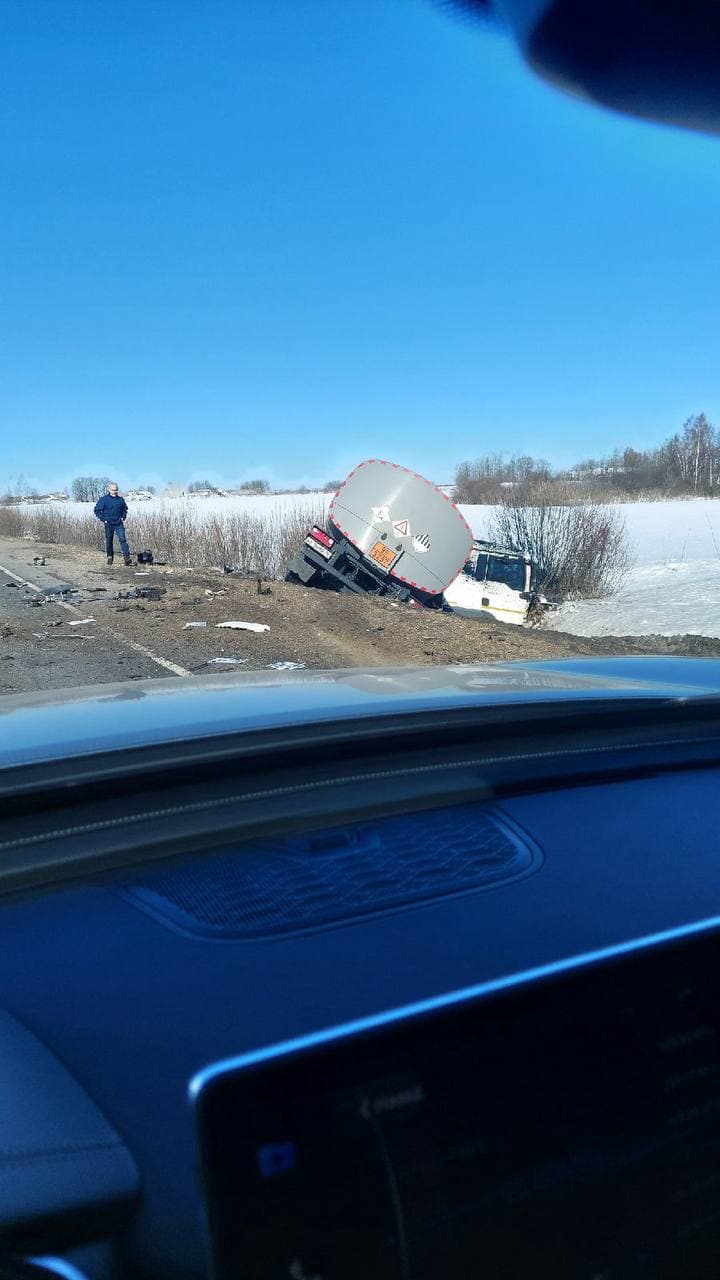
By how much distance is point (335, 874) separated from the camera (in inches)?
58.3

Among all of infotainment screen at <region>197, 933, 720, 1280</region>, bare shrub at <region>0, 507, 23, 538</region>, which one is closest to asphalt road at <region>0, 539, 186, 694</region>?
infotainment screen at <region>197, 933, 720, 1280</region>

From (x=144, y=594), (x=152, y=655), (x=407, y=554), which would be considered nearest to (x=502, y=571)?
(x=407, y=554)

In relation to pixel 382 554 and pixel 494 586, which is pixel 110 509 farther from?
pixel 494 586

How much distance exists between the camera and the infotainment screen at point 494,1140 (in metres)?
1.00

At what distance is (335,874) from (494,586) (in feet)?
61.9

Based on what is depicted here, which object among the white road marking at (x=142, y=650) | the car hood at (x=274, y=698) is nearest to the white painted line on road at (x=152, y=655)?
the white road marking at (x=142, y=650)

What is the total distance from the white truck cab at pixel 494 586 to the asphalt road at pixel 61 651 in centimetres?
734

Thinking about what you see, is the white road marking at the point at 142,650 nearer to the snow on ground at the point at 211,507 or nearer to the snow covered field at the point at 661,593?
the snow covered field at the point at 661,593

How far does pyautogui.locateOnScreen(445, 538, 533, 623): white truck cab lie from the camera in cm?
1964

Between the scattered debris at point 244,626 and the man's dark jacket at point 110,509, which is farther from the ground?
the man's dark jacket at point 110,509

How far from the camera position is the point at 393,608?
17.2 m

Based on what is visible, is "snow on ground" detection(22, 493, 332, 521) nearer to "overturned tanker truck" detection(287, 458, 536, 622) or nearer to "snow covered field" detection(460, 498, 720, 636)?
"snow covered field" detection(460, 498, 720, 636)

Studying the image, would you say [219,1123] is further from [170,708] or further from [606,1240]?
[170,708]

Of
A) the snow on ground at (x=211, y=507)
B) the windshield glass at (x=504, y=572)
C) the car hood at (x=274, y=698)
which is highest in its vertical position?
the snow on ground at (x=211, y=507)
